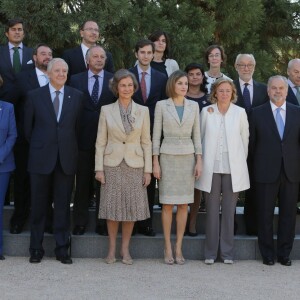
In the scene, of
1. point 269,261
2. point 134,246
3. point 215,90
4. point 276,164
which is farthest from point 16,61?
point 269,261

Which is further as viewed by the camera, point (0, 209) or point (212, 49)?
point (212, 49)

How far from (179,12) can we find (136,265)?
397 cm

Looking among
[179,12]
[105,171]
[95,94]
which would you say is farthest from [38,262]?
[179,12]

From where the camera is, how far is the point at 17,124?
7.28 m

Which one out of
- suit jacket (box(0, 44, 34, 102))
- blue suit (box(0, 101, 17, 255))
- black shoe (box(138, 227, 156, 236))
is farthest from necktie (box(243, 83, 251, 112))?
blue suit (box(0, 101, 17, 255))

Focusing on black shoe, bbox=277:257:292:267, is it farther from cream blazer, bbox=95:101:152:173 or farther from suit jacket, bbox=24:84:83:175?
suit jacket, bbox=24:84:83:175

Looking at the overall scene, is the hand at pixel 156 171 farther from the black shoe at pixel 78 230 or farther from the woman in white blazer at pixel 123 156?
the black shoe at pixel 78 230

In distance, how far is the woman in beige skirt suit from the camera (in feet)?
22.3

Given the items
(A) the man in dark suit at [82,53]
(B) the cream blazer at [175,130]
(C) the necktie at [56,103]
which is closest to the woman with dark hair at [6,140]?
(C) the necktie at [56,103]

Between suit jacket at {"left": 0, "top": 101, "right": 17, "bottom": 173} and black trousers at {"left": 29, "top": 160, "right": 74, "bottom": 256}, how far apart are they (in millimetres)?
271

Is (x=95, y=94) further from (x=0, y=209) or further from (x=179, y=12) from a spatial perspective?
(x=179, y=12)

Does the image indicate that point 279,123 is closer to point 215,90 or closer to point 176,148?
point 215,90

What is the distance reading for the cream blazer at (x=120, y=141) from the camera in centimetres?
672

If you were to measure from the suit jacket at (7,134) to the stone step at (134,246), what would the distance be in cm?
75
